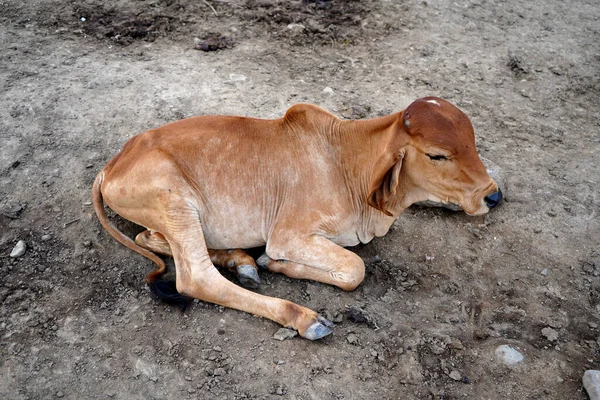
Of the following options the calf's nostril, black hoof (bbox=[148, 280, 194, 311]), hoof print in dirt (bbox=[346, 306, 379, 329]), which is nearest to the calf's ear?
the calf's nostril

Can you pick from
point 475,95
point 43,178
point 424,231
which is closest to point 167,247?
point 43,178

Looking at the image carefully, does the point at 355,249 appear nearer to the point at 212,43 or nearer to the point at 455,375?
the point at 455,375

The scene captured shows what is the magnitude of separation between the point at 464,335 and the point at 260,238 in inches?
62.2

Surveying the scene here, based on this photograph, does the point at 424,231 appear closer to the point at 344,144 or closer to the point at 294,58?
the point at 344,144

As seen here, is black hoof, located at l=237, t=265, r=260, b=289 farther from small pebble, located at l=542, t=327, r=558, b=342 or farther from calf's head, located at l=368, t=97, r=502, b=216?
small pebble, located at l=542, t=327, r=558, b=342

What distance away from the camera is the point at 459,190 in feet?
12.3

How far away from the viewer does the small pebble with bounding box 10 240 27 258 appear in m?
4.10

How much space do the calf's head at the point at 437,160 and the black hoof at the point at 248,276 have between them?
970 millimetres

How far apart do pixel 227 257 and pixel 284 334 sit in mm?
845

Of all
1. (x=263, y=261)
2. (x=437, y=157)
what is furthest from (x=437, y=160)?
(x=263, y=261)

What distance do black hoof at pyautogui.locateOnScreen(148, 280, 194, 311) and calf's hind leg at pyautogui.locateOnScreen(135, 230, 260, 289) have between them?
14.9 inches

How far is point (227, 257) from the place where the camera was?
420cm

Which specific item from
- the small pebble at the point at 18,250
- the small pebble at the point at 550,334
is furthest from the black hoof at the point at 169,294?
the small pebble at the point at 550,334

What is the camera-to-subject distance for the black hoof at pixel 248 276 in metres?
3.99
